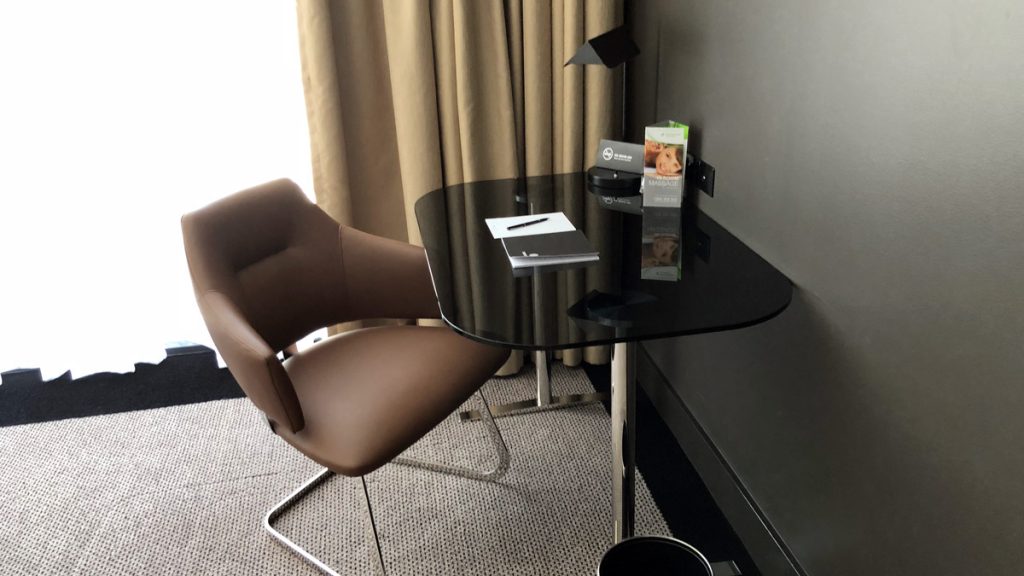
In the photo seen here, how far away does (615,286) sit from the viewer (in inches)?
64.1

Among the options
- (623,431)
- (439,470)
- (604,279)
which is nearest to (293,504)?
(439,470)

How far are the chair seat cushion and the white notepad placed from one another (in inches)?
10.5

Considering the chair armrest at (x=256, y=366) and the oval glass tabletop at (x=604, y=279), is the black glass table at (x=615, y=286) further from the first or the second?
the chair armrest at (x=256, y=366)

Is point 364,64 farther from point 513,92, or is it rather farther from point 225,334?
point 225,334

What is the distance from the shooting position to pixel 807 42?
5.00 feet

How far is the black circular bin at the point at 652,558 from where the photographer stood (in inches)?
63.9

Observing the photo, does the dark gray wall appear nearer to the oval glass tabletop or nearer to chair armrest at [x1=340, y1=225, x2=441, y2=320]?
the oval glass tabletop

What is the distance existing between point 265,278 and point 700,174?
1.10 m

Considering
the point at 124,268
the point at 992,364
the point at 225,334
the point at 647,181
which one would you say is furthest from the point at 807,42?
the point at 124,268

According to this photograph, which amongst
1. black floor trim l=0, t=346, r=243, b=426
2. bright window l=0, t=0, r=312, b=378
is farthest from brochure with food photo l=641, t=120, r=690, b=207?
black floor trim l=0, t=346, r=243, b=426

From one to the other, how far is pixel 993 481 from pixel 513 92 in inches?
67.7

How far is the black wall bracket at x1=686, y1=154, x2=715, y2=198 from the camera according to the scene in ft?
6.55

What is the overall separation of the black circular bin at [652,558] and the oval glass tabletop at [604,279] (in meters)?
0.47

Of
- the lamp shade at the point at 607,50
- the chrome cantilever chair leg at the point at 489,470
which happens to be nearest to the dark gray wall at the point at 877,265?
the lamp shade at the point at 607,50
